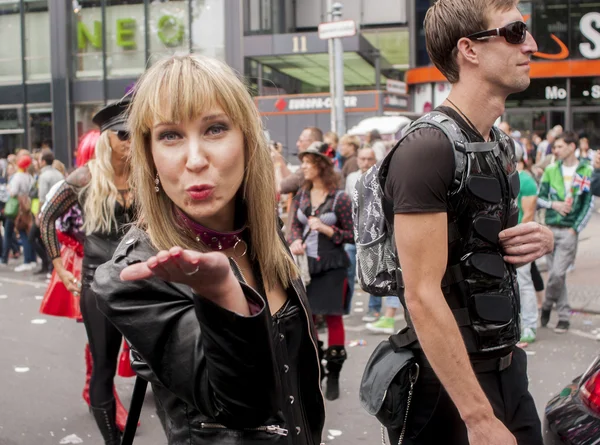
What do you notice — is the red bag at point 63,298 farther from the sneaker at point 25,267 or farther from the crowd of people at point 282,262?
the sneaker at point 25,267

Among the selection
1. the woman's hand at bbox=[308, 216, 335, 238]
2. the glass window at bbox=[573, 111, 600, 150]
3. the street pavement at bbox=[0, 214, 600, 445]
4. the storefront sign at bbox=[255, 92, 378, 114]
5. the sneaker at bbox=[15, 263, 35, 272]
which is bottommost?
the sneaker at bbox=[15, 263, 35, 272]

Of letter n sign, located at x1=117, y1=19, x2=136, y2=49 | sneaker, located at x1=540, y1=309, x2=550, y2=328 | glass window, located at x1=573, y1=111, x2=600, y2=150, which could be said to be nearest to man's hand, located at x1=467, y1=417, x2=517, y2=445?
sneaker, located at x1=540, y1=309, x2=550, y2=328

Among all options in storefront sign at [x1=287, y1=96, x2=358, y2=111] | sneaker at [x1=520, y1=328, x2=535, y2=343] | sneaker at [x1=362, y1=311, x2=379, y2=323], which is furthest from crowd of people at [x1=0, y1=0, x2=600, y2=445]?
storefront sign at [x1=287, y1=96, x2=358, y2=111]

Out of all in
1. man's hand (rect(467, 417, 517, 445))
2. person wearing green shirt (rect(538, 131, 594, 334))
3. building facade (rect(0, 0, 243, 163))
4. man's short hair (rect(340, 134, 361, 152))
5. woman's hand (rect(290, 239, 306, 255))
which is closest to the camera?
Answer: man's hand (rect(467, 417, 517, 445))

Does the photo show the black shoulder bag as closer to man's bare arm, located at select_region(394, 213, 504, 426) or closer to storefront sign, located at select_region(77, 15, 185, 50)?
man's bare arm, located at select_region(394, 213, 504, 426)

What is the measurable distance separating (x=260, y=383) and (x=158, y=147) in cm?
61

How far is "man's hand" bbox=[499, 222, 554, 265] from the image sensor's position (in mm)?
2465

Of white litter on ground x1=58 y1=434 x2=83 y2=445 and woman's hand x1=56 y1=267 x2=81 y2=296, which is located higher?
woman's hand x1=56 y1=267 x2=81 y2=296

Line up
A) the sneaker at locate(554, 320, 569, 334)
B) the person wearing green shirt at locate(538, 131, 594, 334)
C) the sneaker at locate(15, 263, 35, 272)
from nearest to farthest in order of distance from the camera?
the sneaker at locate(554, 320, 569, 334), the person wearing green shirt at locate(538, 131, 594, 334), the sneaker at locate(15, 263, 35, 272)

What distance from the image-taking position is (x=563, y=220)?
8.27 m

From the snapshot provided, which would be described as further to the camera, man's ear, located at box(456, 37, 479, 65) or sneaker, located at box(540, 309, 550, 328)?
sneaker, located at box(540, 309, 550, 328)

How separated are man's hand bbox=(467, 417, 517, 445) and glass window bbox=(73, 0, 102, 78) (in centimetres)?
3028

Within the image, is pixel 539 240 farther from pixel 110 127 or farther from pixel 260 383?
pixel 110 127

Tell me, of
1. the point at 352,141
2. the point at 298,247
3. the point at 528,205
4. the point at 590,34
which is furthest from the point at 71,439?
the point at 590,34
